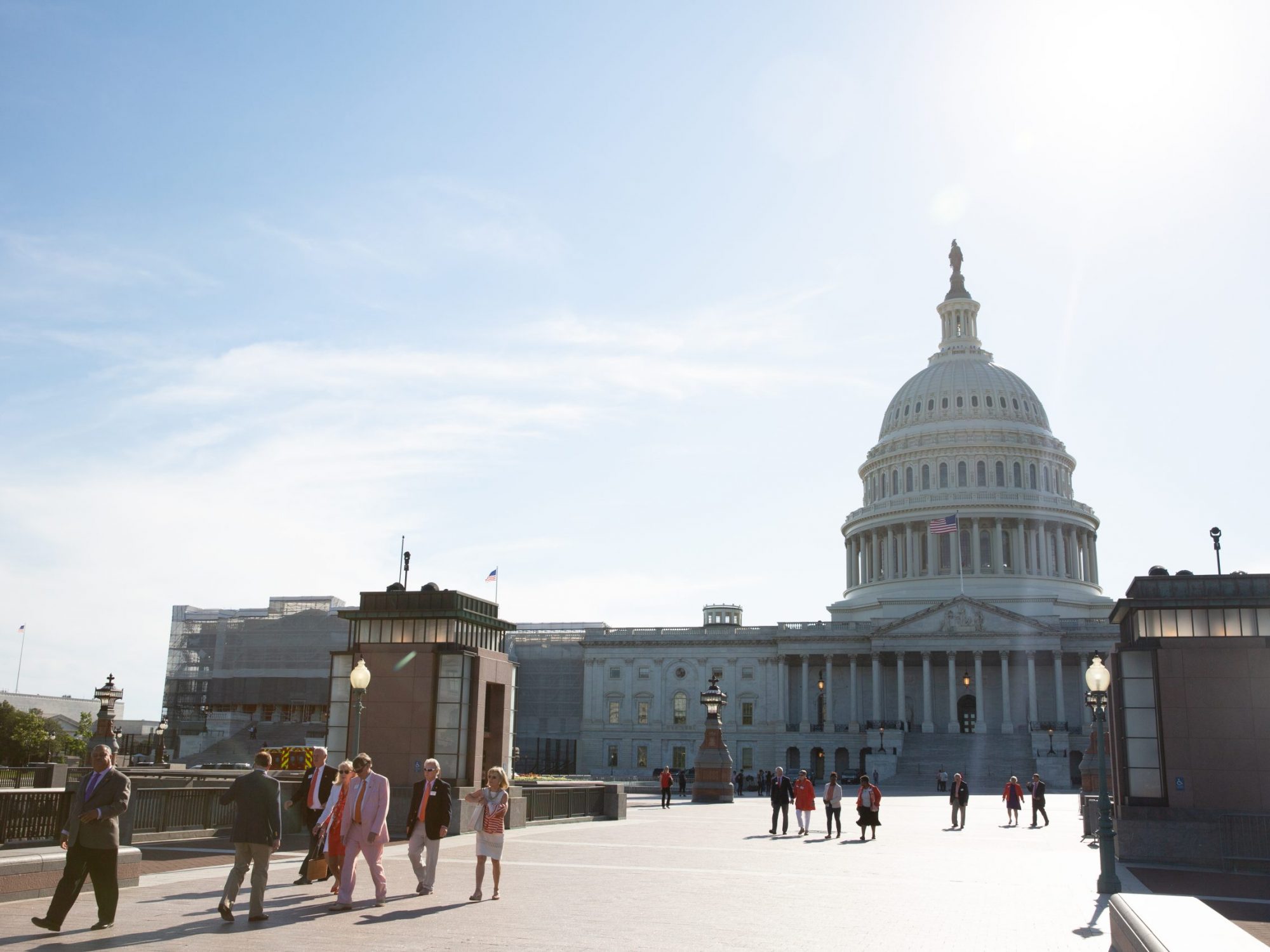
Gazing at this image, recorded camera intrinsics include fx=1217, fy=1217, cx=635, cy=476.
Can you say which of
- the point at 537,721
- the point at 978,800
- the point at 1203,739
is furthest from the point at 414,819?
the point at 537,721

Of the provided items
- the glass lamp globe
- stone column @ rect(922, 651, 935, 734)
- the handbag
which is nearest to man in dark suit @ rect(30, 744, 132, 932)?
the handbag

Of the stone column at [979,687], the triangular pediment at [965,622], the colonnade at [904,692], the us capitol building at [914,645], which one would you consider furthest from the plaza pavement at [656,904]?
the triangular pediment at [965,622]

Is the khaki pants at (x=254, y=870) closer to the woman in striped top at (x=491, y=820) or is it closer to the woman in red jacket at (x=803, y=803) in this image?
the woman in striped top at (x=491, y=820)

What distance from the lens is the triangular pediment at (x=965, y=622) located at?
10044 cm

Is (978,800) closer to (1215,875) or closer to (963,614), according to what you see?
(1215,875)

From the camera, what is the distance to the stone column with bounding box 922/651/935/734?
9838 cm

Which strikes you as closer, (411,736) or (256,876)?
(256,876)

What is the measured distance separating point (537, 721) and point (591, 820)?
80892 millimetres

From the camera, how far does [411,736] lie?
28812mm

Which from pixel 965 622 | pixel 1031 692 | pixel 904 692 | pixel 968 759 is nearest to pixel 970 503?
pixel 965 622

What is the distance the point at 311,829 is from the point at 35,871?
152 inches

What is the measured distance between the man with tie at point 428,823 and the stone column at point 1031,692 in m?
85.5

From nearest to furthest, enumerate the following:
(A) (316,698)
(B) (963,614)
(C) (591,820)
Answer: (C) (591,820) < (B) (963,614) < (A) (316,698)

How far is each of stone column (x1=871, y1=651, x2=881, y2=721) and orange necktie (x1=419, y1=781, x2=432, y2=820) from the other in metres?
89.5
